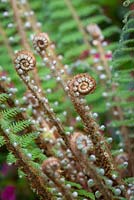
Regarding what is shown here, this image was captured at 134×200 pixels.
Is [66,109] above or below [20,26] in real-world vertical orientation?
below

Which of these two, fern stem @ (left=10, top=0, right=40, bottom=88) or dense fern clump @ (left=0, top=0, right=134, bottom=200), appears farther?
fern stem @ (left=10, top=0, right=40, bottom=88)

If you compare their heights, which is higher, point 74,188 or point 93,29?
point 93,29

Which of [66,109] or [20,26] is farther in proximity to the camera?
[20,26]

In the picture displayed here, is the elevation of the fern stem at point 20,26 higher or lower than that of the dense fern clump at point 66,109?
higher

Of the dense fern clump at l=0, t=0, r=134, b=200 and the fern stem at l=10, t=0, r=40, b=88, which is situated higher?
the fern stem at l=10, t=0, r=40, b=88

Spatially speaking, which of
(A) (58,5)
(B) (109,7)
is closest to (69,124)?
(A) (58,5)

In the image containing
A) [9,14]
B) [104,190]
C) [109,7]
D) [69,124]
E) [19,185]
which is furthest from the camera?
[109,7]

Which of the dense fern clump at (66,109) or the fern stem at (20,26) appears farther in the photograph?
the fern stem at (20,26)

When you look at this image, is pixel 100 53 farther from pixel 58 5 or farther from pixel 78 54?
pixel 58 5
